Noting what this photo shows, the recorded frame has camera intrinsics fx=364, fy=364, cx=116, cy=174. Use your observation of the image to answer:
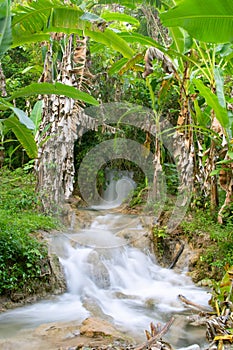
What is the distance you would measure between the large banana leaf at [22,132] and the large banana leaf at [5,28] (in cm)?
70

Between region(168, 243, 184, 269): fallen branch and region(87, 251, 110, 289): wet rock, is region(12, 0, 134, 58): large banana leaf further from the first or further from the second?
region(168, 243, 184, 269): fallen branch

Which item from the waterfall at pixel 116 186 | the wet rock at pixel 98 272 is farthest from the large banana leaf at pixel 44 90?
the waterfall at pixel 116 186

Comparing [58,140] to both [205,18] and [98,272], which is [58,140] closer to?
[98,272]

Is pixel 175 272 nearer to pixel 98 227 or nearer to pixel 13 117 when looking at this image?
pixel 98 227

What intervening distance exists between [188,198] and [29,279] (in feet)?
8.56

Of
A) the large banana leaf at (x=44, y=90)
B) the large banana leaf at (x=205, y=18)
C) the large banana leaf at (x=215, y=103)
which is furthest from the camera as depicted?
the large banana leaf at (x=215, y=103)

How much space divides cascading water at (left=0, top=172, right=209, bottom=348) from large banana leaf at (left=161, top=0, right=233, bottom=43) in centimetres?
241

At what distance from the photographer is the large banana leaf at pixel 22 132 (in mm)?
3340

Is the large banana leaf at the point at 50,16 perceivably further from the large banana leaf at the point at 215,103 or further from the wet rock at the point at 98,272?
the wet rock at the point at 98,272

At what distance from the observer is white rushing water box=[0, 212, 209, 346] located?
130 inches

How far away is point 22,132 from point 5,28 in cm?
103

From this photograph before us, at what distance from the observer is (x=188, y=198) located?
5.34 metres

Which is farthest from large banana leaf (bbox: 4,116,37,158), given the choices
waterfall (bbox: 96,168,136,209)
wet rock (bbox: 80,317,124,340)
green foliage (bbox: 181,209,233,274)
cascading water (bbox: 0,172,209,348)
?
waterfall (bbox: 96,168,136,209)

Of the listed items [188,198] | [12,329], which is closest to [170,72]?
[188,198]
